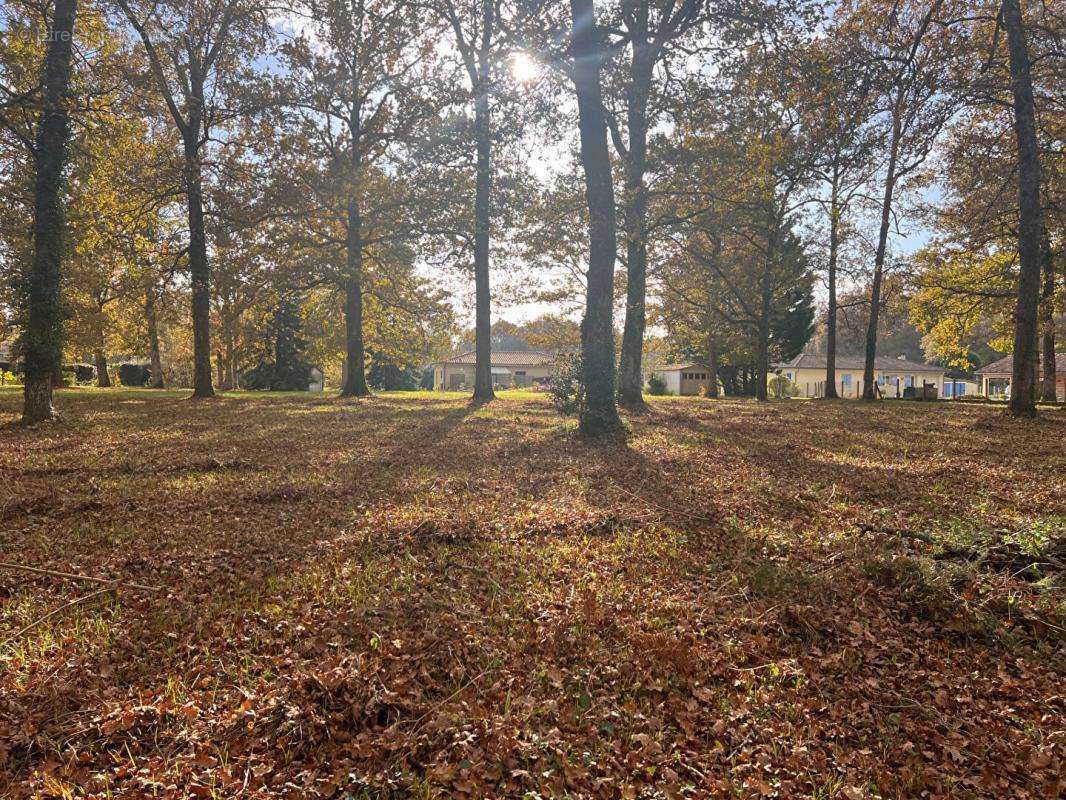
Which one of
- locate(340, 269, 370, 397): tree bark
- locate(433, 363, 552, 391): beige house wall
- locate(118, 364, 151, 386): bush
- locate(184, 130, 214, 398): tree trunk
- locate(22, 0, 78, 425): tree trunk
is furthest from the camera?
locate(433, 363, 552, 391): beige house wall

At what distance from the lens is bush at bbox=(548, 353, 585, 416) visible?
1201cm

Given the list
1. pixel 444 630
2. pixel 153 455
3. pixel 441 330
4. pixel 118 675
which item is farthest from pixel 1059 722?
pixel 441 330

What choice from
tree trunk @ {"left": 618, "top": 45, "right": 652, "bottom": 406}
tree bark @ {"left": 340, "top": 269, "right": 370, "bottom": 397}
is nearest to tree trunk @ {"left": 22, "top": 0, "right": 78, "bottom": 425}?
tree bark @ {"left": 340, "top": 269, "right": 370, "bottom": 397}

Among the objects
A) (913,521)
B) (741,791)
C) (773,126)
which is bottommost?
(741,791)

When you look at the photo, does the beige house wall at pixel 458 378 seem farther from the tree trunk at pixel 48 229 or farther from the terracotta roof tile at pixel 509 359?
the tree trunk at pixel 48 229

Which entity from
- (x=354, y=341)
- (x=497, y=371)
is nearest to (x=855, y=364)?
(x=497, y=371)

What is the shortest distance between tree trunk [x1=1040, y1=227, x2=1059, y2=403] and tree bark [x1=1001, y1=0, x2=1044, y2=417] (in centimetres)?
472

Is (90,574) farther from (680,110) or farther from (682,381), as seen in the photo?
(682,381)

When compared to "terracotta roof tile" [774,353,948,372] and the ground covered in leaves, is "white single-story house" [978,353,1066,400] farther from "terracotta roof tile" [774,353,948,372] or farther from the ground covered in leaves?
the ground covered in leaves

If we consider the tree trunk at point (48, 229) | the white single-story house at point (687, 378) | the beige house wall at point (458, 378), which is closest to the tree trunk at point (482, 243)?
the tree trunk at point (48, 229)

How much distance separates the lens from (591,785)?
1969 mm

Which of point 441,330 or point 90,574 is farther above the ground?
point 441,330

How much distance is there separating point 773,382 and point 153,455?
38.5 meters

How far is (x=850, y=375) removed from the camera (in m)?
50.3
